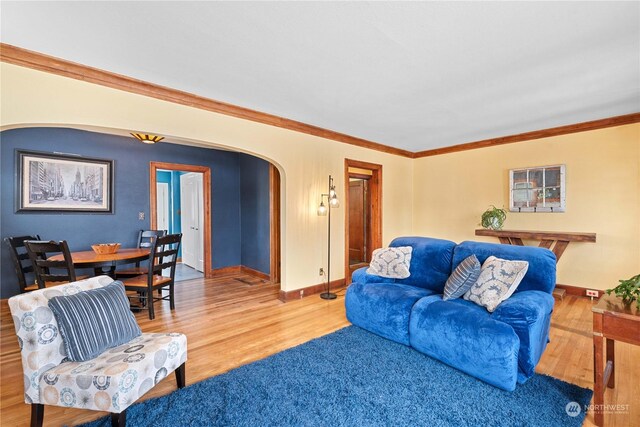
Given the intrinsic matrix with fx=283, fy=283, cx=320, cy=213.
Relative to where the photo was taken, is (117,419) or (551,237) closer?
(117,419)

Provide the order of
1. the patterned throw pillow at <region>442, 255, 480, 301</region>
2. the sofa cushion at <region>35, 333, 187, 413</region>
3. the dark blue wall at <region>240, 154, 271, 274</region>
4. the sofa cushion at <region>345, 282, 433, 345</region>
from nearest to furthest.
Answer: the sofa cushion at <region>35, 333, 187, 413</region>, the patterned throw pillow at <region>442, 255, 480, 301</region>, the sofa cushion at <region>345, 282, 433, 345</region>, the dark blue wall at <region>240, 154, 271, 274</region>

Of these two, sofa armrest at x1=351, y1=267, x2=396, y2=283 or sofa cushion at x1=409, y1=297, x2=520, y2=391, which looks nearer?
sofa cushion at x1=409, y1=297, x2=520, y2=391

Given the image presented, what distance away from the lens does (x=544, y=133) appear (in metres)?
4.38

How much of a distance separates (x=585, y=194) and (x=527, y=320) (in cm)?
326

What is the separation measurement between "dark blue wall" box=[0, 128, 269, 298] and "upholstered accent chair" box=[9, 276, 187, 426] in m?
3.17

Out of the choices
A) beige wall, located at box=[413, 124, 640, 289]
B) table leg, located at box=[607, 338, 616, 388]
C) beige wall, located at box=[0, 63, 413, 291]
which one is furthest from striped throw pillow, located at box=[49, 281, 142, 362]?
beige wall, located at box=[413, 124, 640, 289]

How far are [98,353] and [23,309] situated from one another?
463 mm

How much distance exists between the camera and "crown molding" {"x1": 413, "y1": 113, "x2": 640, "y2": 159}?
377 cm

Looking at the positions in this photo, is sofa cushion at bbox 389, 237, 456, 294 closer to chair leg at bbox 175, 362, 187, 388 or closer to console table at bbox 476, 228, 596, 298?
console table at bbox 476, 228, 596, 298

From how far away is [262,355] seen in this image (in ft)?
8.37

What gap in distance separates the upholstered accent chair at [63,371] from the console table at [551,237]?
4892 millimetres

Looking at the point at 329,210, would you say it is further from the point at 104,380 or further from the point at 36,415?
the point at 36,415

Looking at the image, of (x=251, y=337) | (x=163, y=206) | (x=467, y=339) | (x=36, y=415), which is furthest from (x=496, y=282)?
(x=163, y=206)

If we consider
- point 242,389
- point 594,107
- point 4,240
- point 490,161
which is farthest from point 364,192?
point 4,240
